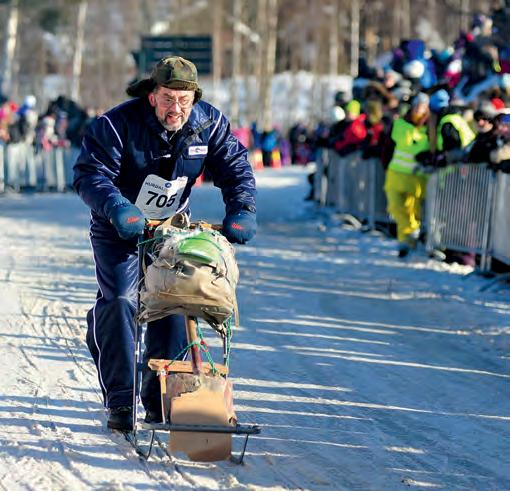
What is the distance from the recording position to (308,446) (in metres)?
5.50

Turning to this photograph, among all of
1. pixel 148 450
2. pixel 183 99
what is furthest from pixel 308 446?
pixel 183 99

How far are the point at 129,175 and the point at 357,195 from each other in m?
10.8

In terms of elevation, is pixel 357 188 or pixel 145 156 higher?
pixel 145 156

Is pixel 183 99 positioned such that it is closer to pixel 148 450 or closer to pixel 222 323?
pixel 222 323

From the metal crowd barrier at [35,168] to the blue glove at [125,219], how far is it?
66.6 ft

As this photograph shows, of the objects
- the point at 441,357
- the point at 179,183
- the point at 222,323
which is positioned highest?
the point at 179,183

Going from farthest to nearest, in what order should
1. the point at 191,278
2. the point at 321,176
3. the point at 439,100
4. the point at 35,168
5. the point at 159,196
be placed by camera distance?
the point at 35,168 < the point at 321,176 < the point at 439,100 < the point at 159,196 < the point at 191,278

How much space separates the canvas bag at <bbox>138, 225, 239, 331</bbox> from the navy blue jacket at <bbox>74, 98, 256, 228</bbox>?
0.42 m

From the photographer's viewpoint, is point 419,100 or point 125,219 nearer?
point 125,219

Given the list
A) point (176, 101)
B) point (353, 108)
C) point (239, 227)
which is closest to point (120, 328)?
point (239, 227)

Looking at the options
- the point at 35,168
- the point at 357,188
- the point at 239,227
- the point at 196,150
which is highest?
the point at 196,150

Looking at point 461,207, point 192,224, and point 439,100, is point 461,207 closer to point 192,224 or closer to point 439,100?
point 439,100

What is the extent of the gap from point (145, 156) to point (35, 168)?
20.5m

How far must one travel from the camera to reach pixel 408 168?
1284cm
